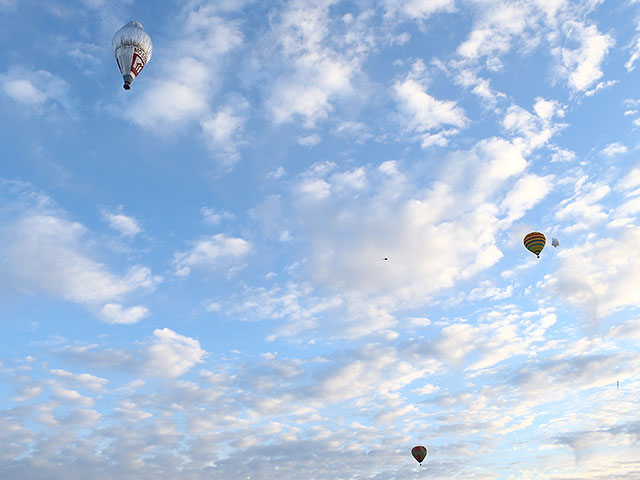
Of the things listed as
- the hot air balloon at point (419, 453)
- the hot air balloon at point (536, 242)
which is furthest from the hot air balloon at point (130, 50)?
the hot air balloon at point (419, 453)

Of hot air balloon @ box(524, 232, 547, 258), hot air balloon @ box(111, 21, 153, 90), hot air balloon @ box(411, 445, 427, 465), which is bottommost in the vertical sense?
hot air balloon @ box(411, 445, 427, 465)

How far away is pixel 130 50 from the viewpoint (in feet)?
244

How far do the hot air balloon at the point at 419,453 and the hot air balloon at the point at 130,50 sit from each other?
117m

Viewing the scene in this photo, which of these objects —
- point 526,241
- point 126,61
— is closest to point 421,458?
point 526,241

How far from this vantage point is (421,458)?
147 meters

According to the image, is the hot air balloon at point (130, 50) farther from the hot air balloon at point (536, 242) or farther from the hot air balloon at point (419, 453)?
the hot air balloon at point (419, 453)

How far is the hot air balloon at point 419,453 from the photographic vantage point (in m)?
147

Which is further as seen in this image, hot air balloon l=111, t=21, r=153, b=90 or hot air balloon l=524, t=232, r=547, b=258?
hot air balloon l=524, t=232, r=547, b=258

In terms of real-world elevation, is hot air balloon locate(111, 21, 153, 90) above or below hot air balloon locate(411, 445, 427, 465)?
above

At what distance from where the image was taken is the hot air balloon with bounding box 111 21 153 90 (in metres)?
74.0

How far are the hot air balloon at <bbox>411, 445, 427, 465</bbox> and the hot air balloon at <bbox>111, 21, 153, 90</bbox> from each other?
11689 centimetres

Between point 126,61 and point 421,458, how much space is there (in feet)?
393

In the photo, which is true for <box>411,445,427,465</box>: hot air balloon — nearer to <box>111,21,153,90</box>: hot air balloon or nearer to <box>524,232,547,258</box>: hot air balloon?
<box>524,232,547,258</box>: hot air balloon

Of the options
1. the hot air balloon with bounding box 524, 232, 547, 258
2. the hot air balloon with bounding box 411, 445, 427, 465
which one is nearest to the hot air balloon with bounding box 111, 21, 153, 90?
the hot air balloon with bounding box 524, 232, 547, 258
